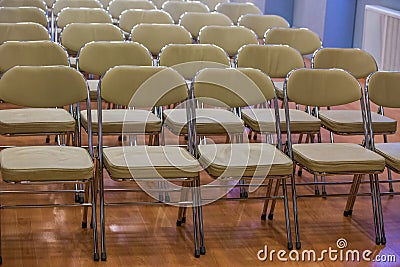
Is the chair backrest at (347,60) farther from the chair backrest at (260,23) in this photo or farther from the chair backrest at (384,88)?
the chair backrest at (260,23)

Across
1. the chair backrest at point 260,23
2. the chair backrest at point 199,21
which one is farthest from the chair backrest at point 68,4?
the chair backrest at point 260,23

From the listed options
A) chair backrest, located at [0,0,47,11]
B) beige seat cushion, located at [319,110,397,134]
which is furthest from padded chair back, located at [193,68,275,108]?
chair backrest, located at [0,0,47,11]

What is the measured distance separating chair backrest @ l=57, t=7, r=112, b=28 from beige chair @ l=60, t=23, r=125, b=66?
0.83 m

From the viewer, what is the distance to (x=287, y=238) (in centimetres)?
480

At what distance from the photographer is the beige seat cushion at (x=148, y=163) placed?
174 inches

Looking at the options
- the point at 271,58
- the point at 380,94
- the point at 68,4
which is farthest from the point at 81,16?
the point at 380,94

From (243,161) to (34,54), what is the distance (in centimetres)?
219

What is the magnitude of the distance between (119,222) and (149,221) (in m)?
0.19

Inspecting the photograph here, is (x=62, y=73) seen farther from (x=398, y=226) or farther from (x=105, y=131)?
(x=398, y=226)

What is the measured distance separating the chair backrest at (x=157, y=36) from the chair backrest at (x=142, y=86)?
1.95m

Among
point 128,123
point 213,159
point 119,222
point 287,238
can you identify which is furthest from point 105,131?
point 287,238

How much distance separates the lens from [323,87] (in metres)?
5.40

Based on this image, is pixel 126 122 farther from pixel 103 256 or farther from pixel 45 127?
pixel 103 256

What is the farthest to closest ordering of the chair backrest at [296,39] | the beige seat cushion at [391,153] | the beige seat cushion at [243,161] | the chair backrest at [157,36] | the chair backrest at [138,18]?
1. the chair backrest at [138,18]
2. the chair backrest at [296,39]
3. the chair backrest at [157,36]
4. the beige seat cushion at [391,153]
5. the beige seat cushion at [243,161]
